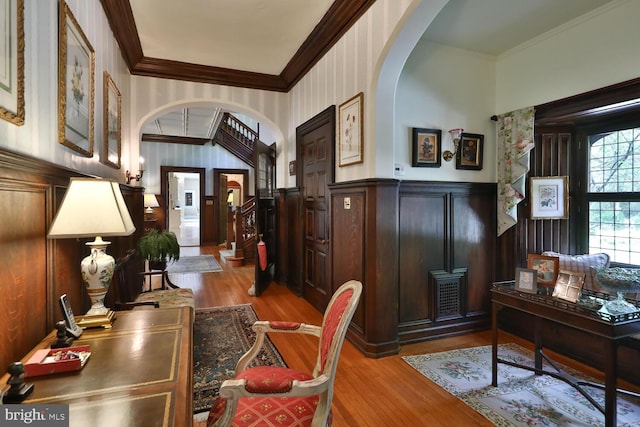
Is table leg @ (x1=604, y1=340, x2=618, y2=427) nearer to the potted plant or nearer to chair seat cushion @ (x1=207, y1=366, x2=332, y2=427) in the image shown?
chair seat cushion @ (x1=207, y1=366, x2=332, y2=427)

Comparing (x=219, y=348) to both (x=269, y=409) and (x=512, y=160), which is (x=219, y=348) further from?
(x=512, y=160)

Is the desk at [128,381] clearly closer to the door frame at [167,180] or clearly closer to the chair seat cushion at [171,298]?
the chair seat cushion at [171,298]

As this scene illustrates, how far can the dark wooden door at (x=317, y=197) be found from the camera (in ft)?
11.7

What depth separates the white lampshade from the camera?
1.39 meters

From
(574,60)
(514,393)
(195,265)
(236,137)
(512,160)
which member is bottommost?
(514,393)

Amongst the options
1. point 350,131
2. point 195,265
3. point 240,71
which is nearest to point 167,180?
point 195,265

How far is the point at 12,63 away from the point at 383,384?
8.91 ft

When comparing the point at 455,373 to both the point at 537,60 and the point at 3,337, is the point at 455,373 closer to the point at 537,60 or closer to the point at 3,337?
the point at 3,337

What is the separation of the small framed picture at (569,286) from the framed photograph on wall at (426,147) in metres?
1.47

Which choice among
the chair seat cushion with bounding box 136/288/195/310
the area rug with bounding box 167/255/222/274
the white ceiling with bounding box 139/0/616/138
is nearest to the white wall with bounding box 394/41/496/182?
the white ceiling with bounding box 139/0/616/138

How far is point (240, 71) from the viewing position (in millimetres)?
4543

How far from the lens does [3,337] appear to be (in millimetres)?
1177

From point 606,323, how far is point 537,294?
43 cm

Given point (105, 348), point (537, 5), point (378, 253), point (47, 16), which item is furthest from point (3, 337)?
point (537, 5)
